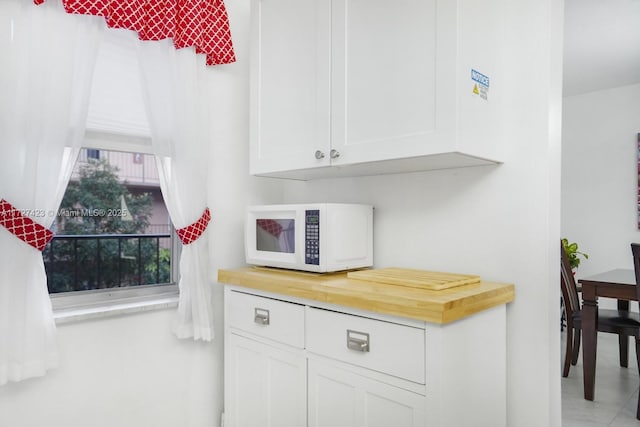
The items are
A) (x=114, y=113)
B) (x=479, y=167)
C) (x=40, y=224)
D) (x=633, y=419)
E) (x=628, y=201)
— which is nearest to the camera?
(x=40, y=224)

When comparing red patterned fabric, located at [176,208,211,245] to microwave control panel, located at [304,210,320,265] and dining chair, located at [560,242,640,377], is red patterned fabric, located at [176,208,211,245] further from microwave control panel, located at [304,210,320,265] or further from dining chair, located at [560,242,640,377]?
dining chair, located at [560,242,640,377]

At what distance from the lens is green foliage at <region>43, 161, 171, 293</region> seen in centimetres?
171

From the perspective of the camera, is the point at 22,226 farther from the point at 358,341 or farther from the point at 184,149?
the point at 358,341

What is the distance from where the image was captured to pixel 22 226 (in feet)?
4.70

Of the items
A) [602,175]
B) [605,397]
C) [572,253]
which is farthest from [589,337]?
[602,175]

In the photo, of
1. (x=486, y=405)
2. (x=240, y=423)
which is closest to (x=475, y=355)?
(x=486, y=405)

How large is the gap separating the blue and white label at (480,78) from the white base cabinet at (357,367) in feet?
2.49

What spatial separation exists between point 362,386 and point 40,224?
4.02 ft

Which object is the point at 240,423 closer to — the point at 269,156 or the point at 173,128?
the point at 269,156

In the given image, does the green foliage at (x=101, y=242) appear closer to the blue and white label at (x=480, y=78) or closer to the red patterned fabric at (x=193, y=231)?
the red patterned fabric at (x=193, y=231)

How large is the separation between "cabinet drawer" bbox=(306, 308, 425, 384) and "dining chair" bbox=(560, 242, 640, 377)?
2035 mm

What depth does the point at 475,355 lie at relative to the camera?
133 centimetres

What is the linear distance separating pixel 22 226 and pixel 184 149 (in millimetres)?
667

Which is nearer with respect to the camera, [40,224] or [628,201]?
[40,224]
